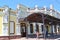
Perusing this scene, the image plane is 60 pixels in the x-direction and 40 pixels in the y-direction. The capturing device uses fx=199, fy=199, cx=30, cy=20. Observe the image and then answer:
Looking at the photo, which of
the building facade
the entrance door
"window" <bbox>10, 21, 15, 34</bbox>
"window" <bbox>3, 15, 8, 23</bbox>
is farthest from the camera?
the entrance door

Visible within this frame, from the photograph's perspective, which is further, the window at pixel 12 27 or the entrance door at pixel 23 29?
the entrance door at pixel 23 29

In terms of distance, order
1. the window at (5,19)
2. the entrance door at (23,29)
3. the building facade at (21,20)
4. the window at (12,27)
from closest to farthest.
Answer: the building facade at (21,20)
the window at (5,19)
the window at (12,27)
the entrance door at (23,29)

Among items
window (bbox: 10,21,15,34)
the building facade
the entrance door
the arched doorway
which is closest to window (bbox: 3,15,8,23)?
the building facade

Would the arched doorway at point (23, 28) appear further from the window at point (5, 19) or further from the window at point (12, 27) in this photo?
the window at point (5, 19)

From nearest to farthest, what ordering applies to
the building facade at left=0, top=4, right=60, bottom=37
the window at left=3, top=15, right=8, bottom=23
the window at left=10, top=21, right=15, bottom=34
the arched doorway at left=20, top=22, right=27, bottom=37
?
1. the building facade at left=0, top=4, right=60, bottom=37
2. the window at left=3, top=15, right=8, bottom=23
3. the window at left=10, top=21, right=15, bottom=34
4. the arched doorway at left=20, top=22, right=27, bottom=37

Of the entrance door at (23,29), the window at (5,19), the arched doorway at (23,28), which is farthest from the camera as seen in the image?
the entrance door at (23,29)

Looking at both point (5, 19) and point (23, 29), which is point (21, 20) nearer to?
point (23, 29)

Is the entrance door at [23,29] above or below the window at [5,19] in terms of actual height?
below

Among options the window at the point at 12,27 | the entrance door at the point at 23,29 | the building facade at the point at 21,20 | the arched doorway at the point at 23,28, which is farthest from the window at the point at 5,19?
the entrance door at the point at 23,29

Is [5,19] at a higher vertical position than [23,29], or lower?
higher

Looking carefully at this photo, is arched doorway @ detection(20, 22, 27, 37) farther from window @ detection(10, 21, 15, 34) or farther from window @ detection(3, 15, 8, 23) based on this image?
window @ detection(3, 15, 8, 23)

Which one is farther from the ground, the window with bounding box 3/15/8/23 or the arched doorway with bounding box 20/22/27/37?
the window with bounding box 3/15/8/23

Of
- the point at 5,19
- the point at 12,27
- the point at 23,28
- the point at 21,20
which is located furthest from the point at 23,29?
the point at 5,19

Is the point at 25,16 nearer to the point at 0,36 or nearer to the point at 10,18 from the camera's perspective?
the point at 10,18
